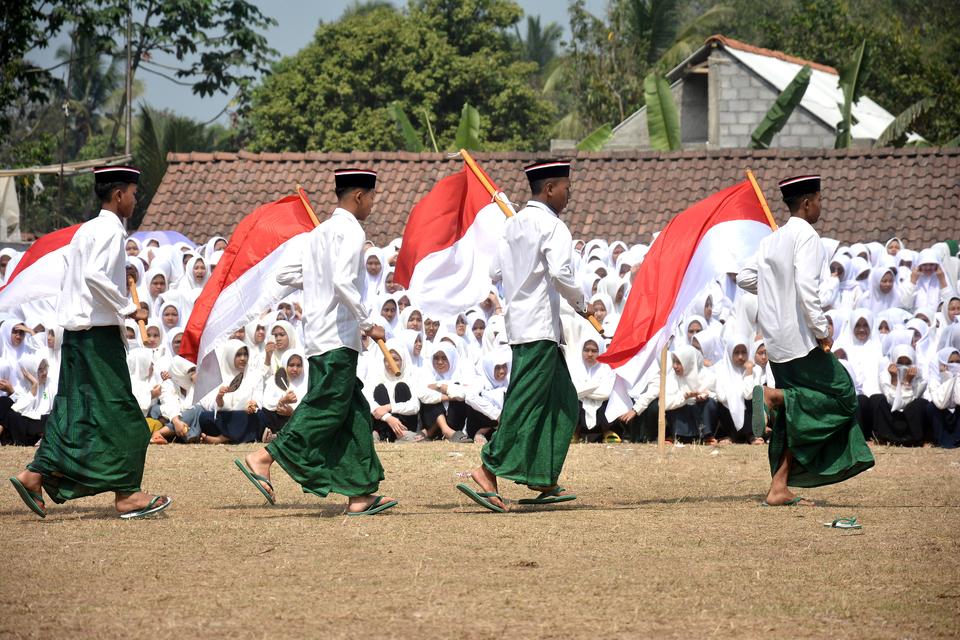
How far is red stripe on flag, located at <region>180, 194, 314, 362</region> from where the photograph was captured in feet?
31.3

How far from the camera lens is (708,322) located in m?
14.6

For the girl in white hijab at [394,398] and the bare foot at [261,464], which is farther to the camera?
the girl in white hijab at [394,398]

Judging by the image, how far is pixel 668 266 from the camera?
33.0 ft

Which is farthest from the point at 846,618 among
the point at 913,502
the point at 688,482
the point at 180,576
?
the point at 688,482

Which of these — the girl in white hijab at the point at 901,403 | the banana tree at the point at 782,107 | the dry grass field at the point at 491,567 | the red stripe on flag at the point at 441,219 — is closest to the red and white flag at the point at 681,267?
the dry grass field at the point at 491,567

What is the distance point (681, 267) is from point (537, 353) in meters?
2.47

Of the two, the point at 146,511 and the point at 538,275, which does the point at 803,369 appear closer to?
the point at 538,275

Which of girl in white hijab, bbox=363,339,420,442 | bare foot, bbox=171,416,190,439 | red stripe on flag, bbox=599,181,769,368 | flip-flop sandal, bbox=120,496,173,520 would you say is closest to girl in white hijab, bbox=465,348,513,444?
girl in white hijab, bbox=363,339,420,442

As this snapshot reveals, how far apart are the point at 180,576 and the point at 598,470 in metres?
5.04

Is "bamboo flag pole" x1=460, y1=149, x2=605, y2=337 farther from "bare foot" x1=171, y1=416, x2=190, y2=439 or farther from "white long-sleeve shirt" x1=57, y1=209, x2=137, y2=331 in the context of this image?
"bare foot" x1=171, y1=416, x2=190, y2=439

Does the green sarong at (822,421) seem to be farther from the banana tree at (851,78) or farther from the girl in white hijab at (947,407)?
the banana tree at (851,78)

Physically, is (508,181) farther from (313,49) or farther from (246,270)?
(313,49)

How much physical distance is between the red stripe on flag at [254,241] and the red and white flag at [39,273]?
1296mm

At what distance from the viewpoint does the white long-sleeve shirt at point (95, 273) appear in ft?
24.3
